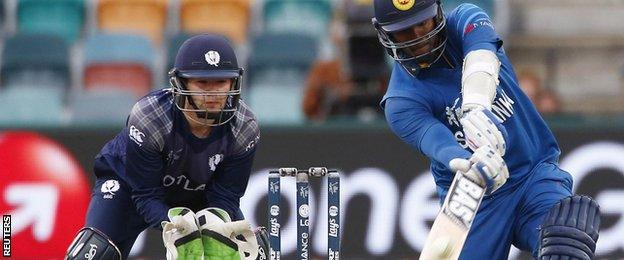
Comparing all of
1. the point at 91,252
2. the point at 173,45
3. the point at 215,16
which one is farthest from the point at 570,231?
the point at 215,16

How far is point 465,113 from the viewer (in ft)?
17.1

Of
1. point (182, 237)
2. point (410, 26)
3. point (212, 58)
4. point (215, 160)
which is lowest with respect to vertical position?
point (182, 237)

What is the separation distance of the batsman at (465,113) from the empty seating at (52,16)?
631cm

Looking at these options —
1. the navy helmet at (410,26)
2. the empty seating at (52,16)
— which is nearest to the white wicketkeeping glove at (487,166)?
the navy helmet at (410,26)

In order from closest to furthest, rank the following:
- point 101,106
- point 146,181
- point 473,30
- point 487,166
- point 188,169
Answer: point 487,166 < point 473,30 < point 146,181 < point 188,169 < point 101,106

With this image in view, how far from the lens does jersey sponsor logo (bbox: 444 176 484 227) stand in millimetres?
5109

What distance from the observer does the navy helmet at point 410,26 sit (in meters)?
5.47

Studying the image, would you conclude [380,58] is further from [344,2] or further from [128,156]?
[128,156]

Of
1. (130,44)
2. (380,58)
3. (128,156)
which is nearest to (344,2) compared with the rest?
(380,58)

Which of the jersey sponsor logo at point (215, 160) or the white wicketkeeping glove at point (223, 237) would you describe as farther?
the jersey sponsor logo at point (215, 160)

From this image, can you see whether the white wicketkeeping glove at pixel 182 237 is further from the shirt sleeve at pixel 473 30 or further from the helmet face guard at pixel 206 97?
the shirt sleeve at pixel 473 30

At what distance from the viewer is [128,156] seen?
6.00 m

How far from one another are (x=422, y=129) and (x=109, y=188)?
163 centimetres

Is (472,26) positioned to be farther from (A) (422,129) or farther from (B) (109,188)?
(B) (109,188)
